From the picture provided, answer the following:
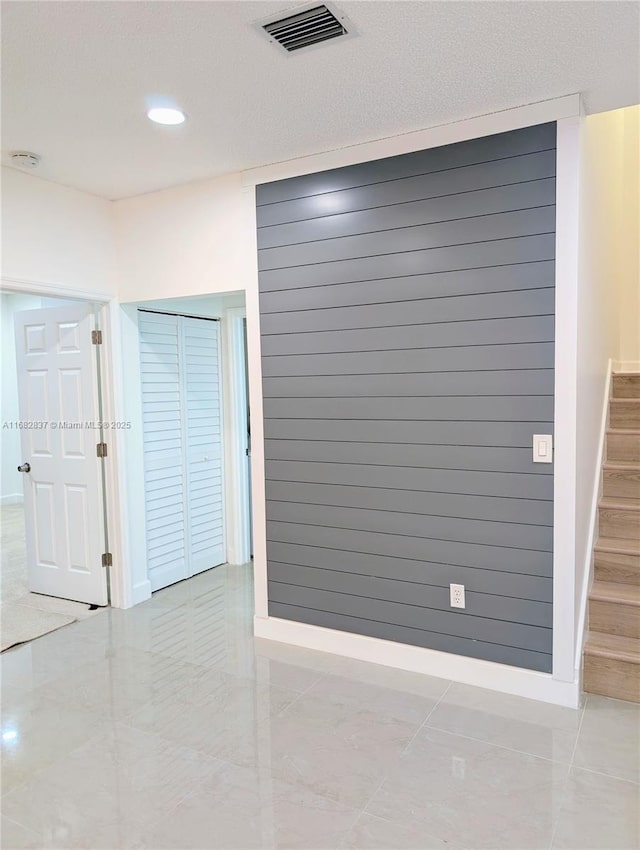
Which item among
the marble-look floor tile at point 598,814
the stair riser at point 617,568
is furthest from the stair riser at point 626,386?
the marble-look floor tile at point 598,814

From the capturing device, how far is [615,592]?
3037 millimetres

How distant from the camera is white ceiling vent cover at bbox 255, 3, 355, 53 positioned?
6.35 ft

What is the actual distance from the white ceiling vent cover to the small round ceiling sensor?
1712mm

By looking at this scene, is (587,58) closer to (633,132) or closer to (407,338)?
(407,338)

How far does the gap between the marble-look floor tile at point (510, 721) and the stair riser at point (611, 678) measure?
0.72 feet

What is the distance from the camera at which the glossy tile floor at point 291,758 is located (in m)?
2.04

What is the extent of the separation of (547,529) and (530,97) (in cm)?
195

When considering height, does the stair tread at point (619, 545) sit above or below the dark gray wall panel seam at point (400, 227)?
below

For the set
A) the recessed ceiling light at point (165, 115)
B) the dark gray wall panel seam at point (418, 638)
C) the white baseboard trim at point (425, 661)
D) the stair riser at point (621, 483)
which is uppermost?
the recessed ceiling light at point (165, 115)

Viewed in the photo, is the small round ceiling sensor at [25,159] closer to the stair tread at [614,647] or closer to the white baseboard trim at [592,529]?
the white baseboard trim at [592,529]

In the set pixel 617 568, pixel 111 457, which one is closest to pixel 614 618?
pixel 617 568

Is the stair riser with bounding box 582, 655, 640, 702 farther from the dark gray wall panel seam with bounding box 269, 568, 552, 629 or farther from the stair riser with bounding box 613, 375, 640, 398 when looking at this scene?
the stair riser with bounding box 613, 375, 640, 398

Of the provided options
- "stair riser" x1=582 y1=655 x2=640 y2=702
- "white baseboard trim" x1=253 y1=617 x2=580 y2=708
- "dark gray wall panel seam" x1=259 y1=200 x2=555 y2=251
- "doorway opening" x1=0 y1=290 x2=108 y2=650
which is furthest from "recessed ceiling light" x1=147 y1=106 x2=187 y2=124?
"stair riser" x1=582 y1=655 x2=640 y2=702

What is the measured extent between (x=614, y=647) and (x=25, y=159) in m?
3.95
